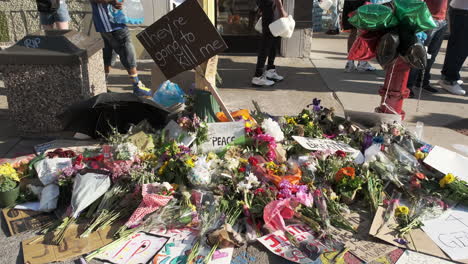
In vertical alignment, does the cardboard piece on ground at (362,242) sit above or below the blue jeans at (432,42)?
below

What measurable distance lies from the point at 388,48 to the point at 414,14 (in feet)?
1.13

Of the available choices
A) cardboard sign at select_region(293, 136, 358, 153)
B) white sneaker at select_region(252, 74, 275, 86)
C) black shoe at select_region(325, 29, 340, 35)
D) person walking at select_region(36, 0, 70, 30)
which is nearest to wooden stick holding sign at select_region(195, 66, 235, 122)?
cardboard sign at select_region(293, 136, 358, 153)

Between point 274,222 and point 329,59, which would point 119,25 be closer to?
point 274,222

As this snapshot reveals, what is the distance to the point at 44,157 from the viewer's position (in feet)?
11.3

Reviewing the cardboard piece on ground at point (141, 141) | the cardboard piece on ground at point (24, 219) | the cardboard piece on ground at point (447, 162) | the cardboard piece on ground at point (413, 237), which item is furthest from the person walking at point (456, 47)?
the cardboard piece on ground at point (24, 219)

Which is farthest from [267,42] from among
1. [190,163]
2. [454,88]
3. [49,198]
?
[49,198]

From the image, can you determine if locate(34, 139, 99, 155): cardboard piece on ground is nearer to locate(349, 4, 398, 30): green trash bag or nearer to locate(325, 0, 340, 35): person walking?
locate(349, 4, 398, 30): green trash bag

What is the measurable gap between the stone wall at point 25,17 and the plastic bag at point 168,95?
3.55 m

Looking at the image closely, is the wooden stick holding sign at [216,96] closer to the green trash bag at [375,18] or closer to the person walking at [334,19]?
the green trash bag at [375,18]

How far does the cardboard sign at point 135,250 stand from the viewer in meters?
2.59

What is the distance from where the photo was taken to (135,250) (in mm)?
2664

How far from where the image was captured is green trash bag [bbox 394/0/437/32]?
3510mm

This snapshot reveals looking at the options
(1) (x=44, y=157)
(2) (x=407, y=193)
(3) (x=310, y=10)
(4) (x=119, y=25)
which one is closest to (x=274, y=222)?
(2) (x=407, y=193)

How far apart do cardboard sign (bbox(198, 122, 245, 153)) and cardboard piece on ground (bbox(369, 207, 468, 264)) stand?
1.31 m
